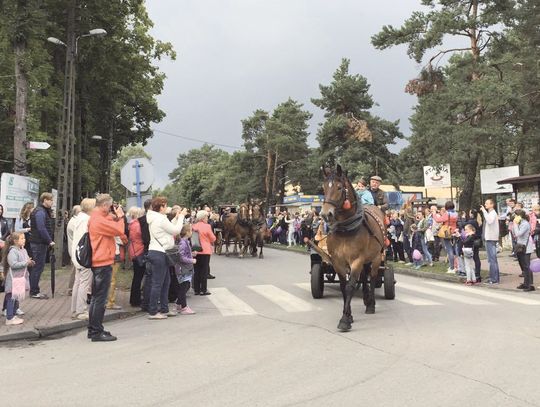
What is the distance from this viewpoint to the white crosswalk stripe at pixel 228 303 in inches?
377

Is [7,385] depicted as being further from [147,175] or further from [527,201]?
[527,201]

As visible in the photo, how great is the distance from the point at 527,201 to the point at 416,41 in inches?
408

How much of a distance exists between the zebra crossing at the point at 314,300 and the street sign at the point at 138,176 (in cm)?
320

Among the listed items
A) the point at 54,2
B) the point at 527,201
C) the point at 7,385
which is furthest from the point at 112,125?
the point at 7,385

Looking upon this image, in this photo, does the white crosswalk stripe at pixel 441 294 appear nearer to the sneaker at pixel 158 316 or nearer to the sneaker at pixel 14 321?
the sneaker at pixel 158 316

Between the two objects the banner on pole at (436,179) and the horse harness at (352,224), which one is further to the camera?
the banner on pole at (436,179)

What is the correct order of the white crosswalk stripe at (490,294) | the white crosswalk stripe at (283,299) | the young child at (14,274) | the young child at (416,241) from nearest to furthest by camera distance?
the young child at (14,274) < the white crosswalk stripe at (283,299) < the white crosswalk stripe at (490,294) < the young child at (416,241)

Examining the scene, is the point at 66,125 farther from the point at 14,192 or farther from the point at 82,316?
the point at 82,316

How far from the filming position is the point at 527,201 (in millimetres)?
20609

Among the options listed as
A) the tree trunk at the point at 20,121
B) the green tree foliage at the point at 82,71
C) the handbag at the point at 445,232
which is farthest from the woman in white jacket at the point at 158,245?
the green tree foliage at the point at 82,71

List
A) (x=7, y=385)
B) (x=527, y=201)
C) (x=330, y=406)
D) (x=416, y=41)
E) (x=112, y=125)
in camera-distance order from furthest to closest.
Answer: (x=112, y=125)
(x=416, y=41)
(x=527, y=201)
(x=7, y=385)
(x=330, y=406)

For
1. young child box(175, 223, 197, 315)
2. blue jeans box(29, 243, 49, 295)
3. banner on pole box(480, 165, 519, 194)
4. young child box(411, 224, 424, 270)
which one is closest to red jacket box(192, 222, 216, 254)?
young child box(175, 223, 197, 315)

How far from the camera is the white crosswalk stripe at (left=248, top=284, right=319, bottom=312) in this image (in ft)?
32.1

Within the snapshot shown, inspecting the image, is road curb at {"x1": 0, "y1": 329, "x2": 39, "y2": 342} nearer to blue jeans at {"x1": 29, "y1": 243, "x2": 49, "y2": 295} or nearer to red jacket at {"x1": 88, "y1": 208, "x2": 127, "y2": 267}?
red jacket at {"x1": 88, "y1": 208, "x2": 127, "y2": 267}
